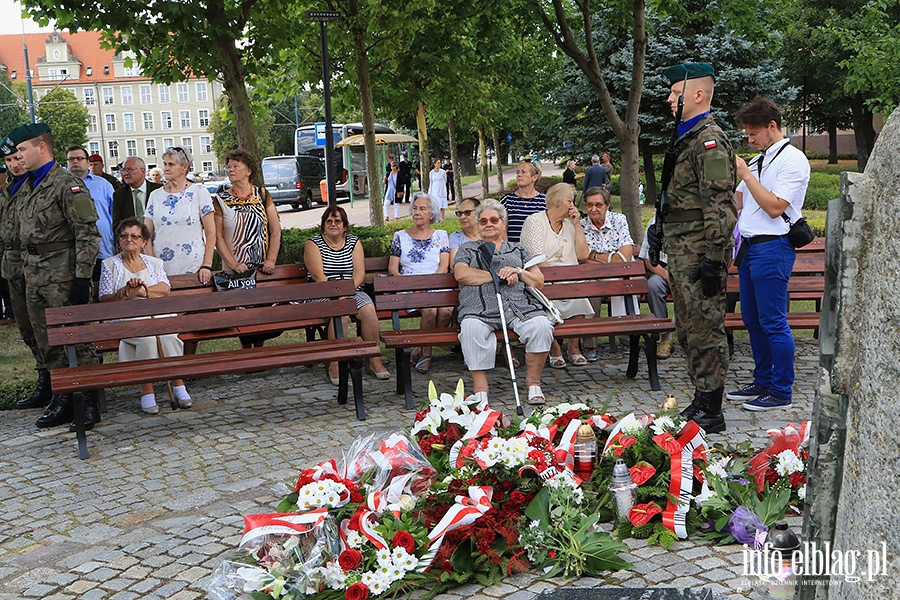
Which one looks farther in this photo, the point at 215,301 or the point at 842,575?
the point at 215,301

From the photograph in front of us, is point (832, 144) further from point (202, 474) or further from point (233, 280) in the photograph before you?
point (202, 474)

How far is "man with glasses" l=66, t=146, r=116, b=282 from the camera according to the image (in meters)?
9.00

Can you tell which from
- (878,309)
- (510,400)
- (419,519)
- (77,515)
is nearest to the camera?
(878,309)

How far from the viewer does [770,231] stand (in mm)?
6445

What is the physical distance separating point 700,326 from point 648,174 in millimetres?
22561

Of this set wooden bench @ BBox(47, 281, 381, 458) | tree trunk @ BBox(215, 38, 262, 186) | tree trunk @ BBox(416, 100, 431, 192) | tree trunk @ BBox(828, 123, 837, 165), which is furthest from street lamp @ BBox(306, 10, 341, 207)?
tree trunk @ BBox(828, 123, 837, 165)

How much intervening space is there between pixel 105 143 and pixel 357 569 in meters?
116

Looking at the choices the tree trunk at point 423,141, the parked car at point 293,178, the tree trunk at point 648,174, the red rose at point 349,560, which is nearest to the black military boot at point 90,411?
the red rose at point 349,560

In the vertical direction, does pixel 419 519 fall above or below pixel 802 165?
below

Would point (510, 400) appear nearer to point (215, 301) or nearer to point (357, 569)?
point (215, 301)

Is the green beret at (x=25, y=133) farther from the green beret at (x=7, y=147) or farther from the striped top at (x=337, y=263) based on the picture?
the striped top at (x=337, y=263)

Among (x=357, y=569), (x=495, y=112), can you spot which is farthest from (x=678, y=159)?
(x=495, y=112)

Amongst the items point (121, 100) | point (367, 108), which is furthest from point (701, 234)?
point (121, 100)

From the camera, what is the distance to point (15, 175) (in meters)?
7.30
